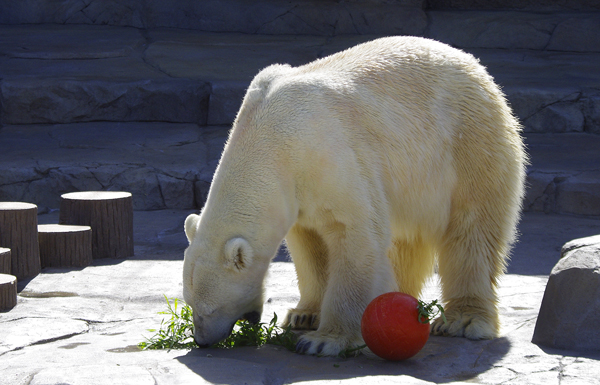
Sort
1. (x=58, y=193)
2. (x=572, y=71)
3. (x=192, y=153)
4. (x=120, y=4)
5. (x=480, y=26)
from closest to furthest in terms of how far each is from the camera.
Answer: (x=58, y=193) → (x=192, y=153) → (x=572, y=71) → (x=480, y=26) → (x=120, y=4)

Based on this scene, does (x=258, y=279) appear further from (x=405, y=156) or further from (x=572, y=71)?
(x=572, y=71)

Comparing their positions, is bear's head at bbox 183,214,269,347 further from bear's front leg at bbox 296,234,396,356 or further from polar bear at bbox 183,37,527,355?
bear's front leg at bbox 296,234,396,356

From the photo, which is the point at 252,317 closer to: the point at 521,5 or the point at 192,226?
the point at 192,226

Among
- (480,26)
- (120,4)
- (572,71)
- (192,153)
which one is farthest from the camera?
(120,4)

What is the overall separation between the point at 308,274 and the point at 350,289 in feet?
1.85

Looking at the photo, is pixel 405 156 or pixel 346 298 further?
pixel 405 156

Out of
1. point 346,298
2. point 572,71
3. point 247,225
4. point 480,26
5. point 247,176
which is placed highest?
point 480,26

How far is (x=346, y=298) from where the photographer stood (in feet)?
10.6

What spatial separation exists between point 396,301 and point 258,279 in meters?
0.61

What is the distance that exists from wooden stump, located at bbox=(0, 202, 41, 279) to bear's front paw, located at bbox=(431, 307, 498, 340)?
2.64 m

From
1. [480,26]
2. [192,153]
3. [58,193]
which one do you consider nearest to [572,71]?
[480,26]

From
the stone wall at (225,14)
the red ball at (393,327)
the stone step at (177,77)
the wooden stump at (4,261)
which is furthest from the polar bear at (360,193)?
the stone wall at (225,14)

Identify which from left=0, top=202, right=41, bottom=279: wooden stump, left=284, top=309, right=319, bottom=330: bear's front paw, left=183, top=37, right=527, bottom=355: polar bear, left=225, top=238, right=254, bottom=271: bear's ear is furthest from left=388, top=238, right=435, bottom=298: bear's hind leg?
left=0, top=202, right=41, bottom=279: wooden stump

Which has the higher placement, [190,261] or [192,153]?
[192,153]
